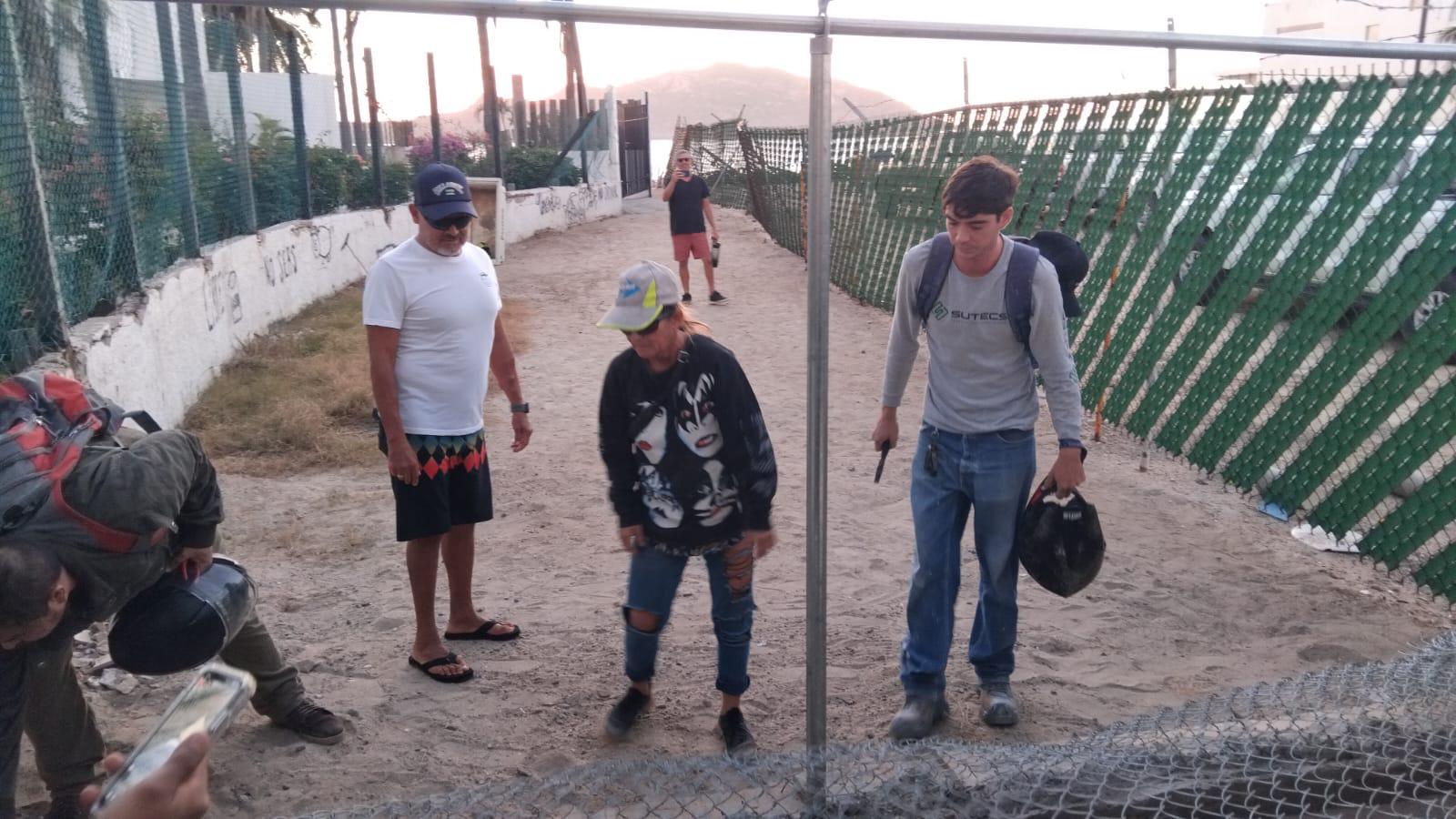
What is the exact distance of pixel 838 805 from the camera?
2617mm

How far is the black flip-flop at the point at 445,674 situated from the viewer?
3920 millimetres

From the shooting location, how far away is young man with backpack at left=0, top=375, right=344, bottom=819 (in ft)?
7.77

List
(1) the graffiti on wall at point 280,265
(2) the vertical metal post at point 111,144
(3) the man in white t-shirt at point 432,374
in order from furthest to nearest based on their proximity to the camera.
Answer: (1) the graffiti on wall at point 280,265
(2) the vertical metal post at point 111,144
(3) the man in white t-shirt at point 432,374

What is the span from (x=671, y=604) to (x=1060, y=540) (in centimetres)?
122

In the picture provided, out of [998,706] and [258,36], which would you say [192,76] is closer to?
[258,36]

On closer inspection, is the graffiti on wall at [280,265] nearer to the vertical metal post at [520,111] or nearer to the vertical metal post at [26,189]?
the vertical metal post at [26,189]

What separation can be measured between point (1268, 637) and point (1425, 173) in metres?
1.91

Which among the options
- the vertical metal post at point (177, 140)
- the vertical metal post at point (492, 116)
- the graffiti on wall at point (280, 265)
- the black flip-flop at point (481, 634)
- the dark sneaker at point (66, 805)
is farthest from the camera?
the vertical metal post at point (492, 116)

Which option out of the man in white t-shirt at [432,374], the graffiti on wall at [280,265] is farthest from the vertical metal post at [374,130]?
the man in white t-shirt at [432,374]

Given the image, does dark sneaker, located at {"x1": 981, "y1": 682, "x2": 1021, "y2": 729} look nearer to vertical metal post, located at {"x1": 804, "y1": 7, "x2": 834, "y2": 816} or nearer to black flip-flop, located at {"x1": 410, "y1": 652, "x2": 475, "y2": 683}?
vertical metal post, located at {"x1": 804, "y1": 7, "x2": 834, "y2": 816}

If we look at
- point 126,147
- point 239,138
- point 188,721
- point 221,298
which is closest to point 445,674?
point 188,721

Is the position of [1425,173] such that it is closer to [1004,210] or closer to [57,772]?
[1004,210]

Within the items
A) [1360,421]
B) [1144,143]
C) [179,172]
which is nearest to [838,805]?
[1360,421]

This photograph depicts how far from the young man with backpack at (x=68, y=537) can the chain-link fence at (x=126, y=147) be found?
1.01 metres
